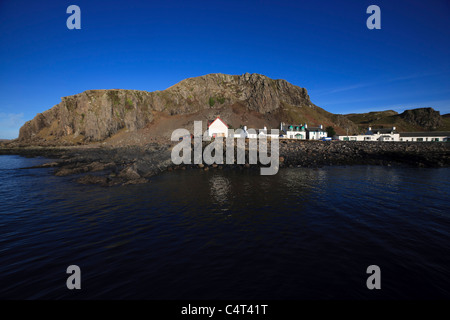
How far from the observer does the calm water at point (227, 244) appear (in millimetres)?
7082

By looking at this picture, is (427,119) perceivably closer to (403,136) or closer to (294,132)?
(403,136)

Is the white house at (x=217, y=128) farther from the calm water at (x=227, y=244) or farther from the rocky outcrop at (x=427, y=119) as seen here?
the rocky outcrop at (x=427, y=119)

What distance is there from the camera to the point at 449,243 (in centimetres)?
997

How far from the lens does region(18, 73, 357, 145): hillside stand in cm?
11281

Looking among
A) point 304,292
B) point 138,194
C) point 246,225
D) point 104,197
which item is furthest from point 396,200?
point 104,197

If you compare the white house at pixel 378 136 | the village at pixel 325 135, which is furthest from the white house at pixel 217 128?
the white house at pixel 378 136

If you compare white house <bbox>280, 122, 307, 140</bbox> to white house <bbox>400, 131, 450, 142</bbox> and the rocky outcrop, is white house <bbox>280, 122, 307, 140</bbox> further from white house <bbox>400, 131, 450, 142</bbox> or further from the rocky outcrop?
the rocky outcrop

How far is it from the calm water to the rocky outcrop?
243027 mm

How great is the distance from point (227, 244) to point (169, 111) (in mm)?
123856

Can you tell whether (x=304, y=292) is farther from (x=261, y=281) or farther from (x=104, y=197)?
(x=104, y=197)

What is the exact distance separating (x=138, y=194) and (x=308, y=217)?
1514 cm

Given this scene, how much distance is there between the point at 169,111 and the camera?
407 ft

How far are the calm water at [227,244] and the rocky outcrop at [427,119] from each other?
243 m

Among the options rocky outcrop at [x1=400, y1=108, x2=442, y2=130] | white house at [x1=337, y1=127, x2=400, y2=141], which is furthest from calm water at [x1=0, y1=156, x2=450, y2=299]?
rocky outcrop at [x1=400, y1=108, x2=442, y2=130]
